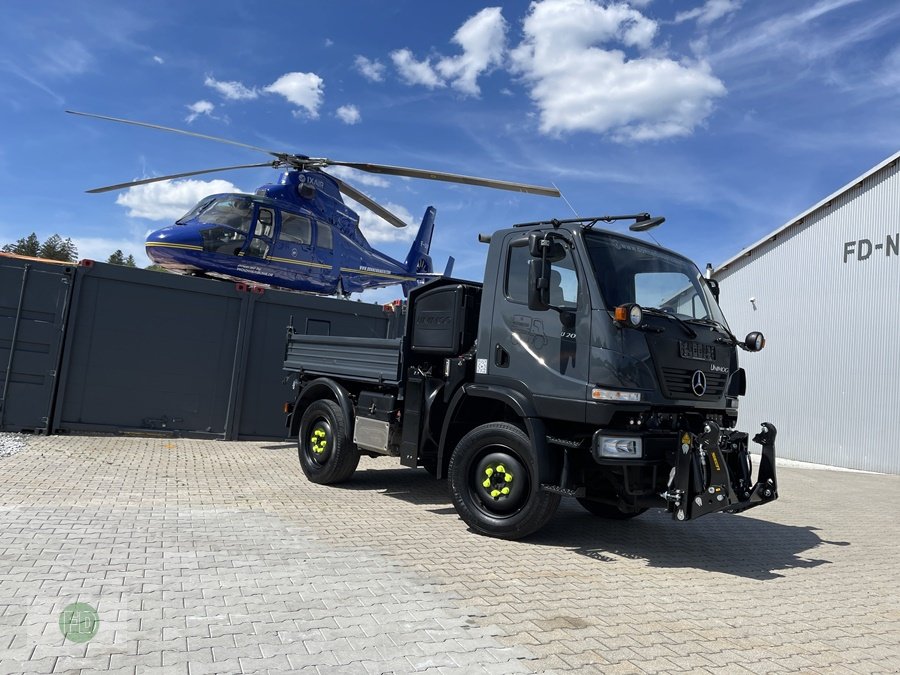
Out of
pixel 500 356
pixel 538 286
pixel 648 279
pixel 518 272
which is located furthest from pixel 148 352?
pixel 648 279

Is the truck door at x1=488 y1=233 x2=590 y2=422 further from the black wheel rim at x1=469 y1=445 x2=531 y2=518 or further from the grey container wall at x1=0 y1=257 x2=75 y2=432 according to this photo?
the grey container wall at x1=0 y1=257 x2=75 y2=432

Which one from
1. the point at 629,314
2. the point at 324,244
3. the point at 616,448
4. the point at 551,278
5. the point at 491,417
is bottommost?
the point at 616,448

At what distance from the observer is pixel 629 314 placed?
502 cm

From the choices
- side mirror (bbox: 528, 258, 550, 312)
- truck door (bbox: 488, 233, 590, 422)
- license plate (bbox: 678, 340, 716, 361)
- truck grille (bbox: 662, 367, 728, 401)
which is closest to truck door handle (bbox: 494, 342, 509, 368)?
truck door (bbox: 488, 233, 590, 422)

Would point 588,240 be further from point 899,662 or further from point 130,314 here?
point 130,314

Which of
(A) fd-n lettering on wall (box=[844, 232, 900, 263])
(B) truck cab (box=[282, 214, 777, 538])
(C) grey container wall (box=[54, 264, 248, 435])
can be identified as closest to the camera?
(B) truck cab (box=[282, 214, 777, 538])

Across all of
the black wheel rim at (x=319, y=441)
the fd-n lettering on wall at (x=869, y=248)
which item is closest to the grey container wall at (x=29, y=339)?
the black wheel rim at (x=319, y=441)

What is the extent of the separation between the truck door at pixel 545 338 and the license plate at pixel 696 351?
838mm

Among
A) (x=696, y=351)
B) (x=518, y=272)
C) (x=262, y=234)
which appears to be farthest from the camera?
(x=262, y=234)

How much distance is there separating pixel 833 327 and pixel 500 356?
13327 millimetres

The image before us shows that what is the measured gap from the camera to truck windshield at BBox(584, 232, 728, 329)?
5434 mm

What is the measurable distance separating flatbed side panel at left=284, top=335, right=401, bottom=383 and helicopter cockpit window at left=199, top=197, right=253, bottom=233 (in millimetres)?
4777

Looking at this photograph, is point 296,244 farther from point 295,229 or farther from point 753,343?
point 753,343

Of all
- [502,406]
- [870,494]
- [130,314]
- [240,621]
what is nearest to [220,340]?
[130,314]
